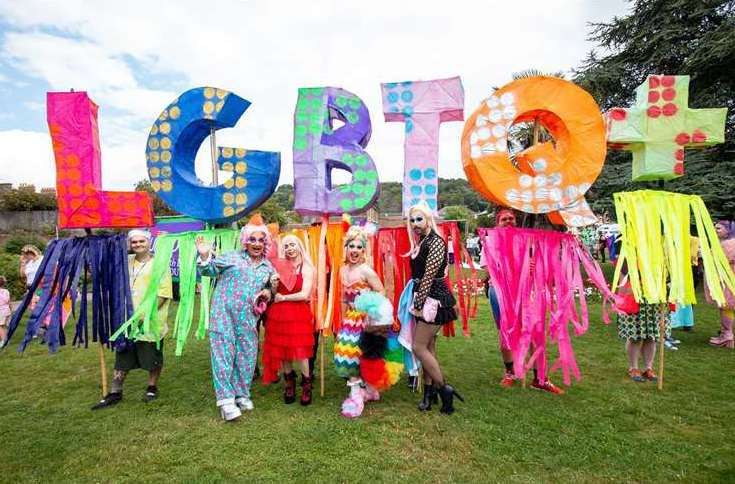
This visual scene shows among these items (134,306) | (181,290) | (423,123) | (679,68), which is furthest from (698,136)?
(679,68)

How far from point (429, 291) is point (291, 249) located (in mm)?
1322

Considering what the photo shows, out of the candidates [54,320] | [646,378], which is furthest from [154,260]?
[646,378]

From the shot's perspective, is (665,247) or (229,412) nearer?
(229,412)

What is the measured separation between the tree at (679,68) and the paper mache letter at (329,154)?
8360 mm

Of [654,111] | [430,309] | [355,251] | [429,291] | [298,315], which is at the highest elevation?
[654,111]

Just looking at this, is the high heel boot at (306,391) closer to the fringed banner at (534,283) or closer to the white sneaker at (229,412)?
the white sneaker at (229,412)

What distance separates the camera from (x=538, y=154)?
3994mm

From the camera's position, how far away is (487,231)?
13.7ft

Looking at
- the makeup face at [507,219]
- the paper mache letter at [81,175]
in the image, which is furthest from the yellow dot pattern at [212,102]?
the makeup face at [507,219]

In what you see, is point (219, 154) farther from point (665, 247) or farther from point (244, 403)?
point (665, 247)

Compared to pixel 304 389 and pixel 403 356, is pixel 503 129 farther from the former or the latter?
pixel 304 389

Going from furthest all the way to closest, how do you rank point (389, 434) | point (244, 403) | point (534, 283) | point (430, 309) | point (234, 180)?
point (234, 180), point (534, 283), point (244, 403), point (430, 309), point (389, 434)

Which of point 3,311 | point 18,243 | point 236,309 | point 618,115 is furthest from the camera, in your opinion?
point 18,243

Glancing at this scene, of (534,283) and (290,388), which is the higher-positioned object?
(534,283)
